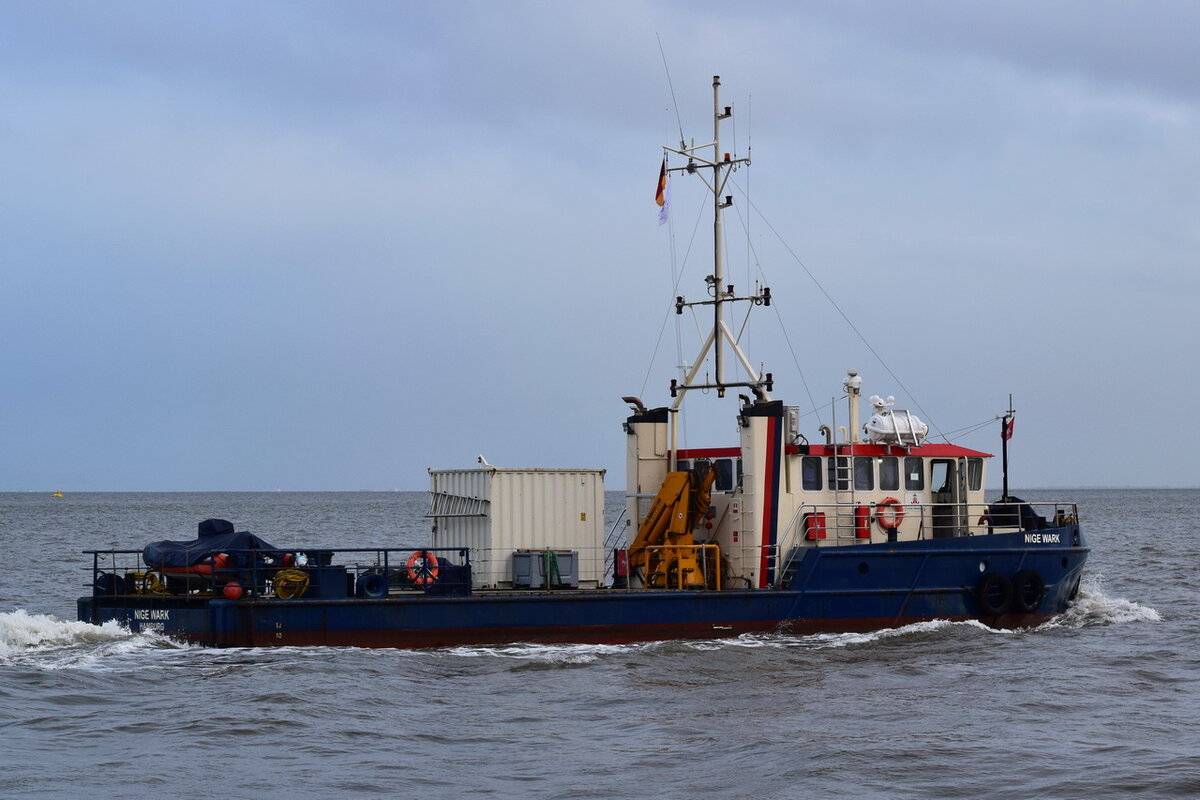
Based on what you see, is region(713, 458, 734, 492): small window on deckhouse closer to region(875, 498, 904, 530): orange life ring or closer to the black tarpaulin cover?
region(875, 498, 904, 530): orange life ring

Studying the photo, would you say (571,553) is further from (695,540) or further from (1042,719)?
(1042,719)

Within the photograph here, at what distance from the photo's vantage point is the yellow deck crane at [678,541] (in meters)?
18.8

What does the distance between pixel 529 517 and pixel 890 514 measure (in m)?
5.26

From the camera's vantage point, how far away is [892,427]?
19.8 meters

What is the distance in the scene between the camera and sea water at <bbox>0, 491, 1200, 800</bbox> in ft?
39.3

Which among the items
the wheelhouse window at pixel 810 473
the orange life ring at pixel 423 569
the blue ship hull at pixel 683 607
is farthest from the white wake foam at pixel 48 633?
the wheelhouse window at pixel 810 473

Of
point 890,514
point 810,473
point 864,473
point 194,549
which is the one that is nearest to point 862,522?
point 890,514

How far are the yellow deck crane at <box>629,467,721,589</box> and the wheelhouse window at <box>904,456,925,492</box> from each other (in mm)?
2985

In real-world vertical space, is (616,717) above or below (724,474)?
below

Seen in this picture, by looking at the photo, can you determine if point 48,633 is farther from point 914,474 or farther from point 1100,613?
point 1100,613

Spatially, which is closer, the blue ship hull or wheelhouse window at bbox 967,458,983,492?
the blue ship hull

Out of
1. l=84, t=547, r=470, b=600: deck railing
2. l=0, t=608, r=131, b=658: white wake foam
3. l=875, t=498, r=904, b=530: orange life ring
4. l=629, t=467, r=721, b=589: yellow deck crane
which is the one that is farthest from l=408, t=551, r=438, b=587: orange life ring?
l=875, t=498, r=904, b=530: orange life ring

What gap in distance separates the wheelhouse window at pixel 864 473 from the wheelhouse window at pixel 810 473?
0.62 m

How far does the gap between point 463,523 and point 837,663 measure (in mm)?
5583
